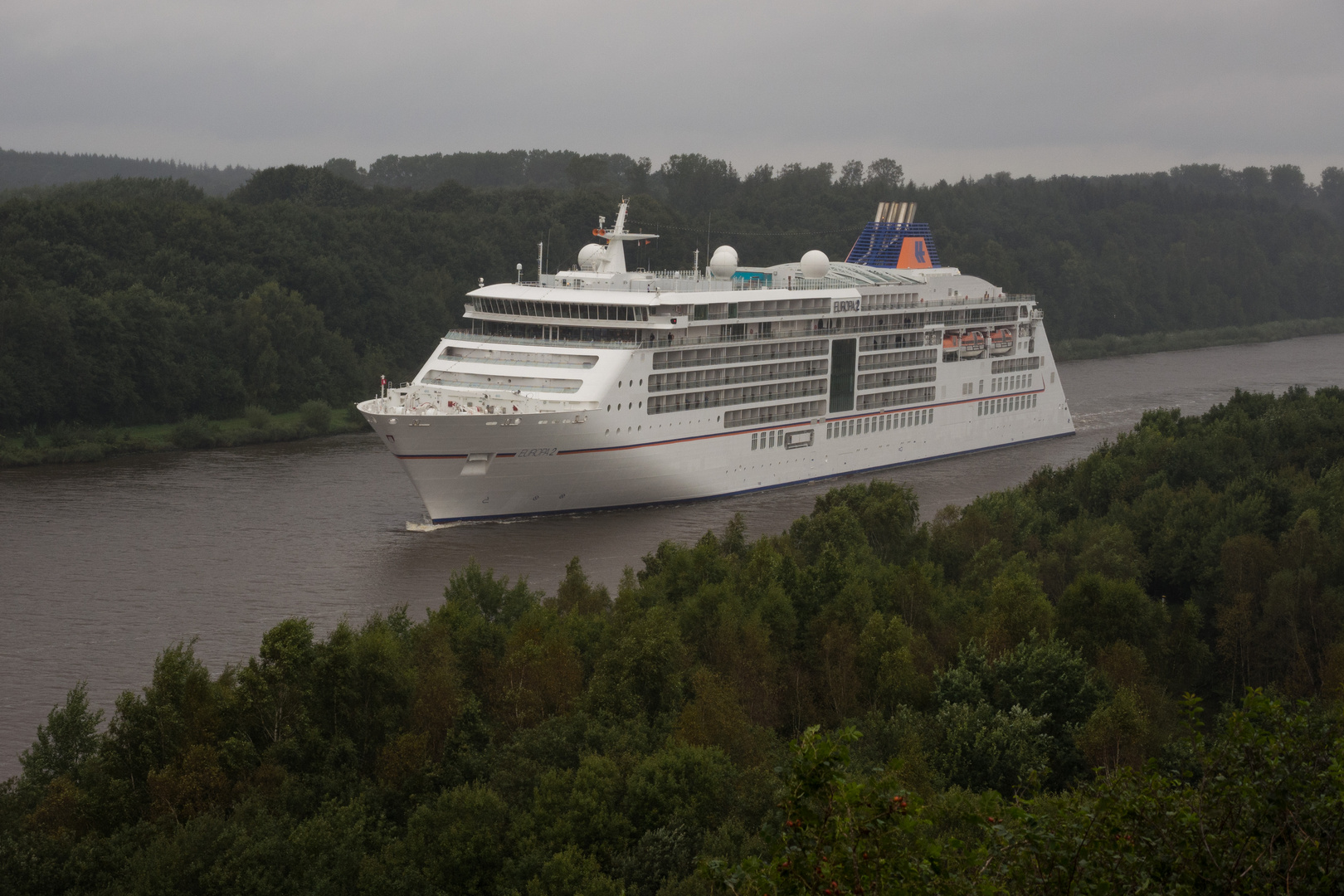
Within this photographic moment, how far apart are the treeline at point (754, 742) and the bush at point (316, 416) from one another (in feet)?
98.6

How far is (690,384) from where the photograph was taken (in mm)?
41719

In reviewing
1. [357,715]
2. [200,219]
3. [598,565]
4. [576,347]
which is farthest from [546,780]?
[200,219]

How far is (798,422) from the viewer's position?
4600 cm

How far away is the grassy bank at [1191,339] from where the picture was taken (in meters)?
89.8

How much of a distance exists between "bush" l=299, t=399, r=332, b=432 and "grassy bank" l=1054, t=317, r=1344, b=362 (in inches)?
1908

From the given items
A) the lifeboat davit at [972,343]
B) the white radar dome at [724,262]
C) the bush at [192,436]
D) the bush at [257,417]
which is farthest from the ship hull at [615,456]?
the bush at [257,417]

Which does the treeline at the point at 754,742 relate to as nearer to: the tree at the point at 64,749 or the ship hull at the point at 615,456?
the tree at the point at 64,749

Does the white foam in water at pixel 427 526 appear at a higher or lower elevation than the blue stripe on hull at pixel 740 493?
lower

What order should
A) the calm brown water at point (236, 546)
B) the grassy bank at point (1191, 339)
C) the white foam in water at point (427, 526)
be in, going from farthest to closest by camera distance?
the grassy bank at point (1191, 339) < the white foam in water at point (427, 526) < the calm brown water at point (236, 546)

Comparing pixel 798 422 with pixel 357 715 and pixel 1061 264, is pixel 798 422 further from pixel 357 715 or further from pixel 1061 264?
pixel 1061 264

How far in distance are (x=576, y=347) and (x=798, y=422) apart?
31.1ft

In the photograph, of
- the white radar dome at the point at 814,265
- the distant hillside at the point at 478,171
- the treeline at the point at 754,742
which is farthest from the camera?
the distant hillside at the point at 478,171

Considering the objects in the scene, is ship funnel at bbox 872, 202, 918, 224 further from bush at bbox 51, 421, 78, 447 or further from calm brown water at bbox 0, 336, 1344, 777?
bush at bbox 51, 421, 78, 447

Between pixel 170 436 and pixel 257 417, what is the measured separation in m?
4.06
